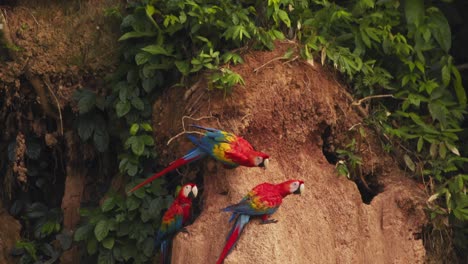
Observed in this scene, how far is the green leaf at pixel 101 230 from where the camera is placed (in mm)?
6094

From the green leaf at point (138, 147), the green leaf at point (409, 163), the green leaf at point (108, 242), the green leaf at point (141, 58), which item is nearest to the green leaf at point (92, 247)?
the green leaf at point (108, 242)

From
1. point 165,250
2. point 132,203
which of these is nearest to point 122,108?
point 132,203

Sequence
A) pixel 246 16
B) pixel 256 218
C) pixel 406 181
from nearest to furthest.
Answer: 1. pixel 256 218
2. pixel 246 16
3. pixel 406 181

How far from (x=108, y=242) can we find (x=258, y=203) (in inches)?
47.7

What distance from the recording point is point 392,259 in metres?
6.24

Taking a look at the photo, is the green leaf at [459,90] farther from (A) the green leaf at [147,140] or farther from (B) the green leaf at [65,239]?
(B) the green leaf at [65,239]

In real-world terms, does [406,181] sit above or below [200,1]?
below

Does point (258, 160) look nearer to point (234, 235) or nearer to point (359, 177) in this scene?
point (234, 235)

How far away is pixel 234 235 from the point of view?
18.2ft

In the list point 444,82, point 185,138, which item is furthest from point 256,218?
point 444,82

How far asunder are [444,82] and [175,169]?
6.69 ft

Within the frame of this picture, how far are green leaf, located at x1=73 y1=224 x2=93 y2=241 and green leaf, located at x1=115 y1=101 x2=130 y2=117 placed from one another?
799 millimetres

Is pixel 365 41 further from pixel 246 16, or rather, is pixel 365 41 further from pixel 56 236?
pixel 56 236

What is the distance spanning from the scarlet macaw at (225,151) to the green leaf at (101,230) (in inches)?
25.1
